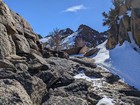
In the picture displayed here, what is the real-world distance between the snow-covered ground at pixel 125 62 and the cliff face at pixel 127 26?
119cm

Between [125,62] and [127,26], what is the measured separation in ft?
23.9

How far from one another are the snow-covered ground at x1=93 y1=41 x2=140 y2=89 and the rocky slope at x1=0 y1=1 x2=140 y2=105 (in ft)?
5.01

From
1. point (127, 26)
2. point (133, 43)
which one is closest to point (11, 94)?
point (133, 43)

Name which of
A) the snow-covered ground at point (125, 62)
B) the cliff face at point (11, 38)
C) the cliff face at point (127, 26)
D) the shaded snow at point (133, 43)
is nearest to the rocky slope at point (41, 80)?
the cliff face at point (11, 38)

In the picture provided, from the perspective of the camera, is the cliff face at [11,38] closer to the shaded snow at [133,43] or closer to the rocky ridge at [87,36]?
the shaded snow at [133,43]

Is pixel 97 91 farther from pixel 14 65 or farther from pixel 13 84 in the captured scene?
pixel 13 84

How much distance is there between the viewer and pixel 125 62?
25375 millimetres

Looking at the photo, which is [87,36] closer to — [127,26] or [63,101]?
[127,26]

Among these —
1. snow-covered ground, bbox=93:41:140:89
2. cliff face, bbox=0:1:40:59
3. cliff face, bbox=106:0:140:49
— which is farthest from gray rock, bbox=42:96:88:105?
cliff face, bbox=106:0:140:49

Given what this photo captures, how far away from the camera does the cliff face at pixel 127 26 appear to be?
29281 mm

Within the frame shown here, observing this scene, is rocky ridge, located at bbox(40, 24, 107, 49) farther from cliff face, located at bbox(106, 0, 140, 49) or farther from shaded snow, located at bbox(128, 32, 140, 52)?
shaded snow, located at bbox(128, 32, 140, 52)

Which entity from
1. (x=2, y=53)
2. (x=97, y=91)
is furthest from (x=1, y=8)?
(x=97, y=91)

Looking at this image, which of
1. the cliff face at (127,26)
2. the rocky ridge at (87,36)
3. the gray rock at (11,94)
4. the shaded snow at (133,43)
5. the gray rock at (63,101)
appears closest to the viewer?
the gray rock at (11,94)

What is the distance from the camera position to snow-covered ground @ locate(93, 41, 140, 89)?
21.3 metres
